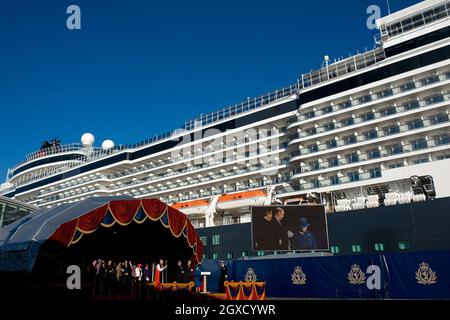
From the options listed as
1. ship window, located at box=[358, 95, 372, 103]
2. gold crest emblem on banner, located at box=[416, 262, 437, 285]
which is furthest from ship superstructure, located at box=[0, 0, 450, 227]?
gold crest emblem on banner, located at box=[416, 262, 437, 285]

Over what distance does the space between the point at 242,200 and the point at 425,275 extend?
1961cm

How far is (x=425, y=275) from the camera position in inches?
505

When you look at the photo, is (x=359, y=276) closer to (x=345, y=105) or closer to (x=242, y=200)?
(x=242, y=200)

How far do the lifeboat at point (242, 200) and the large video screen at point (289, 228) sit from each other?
24.0ft

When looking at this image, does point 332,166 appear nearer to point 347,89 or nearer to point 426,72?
point 347,89

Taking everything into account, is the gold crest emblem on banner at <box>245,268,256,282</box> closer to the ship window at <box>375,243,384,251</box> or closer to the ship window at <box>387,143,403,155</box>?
the ship window at <box>375,243,384,251</box>

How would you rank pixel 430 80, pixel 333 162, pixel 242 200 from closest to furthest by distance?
pixel 430 80 → pixel 333 162 → pixel 242 200

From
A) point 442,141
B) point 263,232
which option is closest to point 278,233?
point 263,232

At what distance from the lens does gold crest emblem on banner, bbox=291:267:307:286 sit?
15922mm

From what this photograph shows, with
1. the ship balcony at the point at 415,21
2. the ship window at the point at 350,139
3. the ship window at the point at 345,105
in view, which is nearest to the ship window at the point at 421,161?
the ship window at the point at 350,139

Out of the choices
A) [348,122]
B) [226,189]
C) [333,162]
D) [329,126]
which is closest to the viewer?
[333,162]

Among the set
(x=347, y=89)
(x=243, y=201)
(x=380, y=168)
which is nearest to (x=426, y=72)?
(x=347, y=89)

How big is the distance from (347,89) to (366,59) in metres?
5.46

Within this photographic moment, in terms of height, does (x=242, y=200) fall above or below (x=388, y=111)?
below
